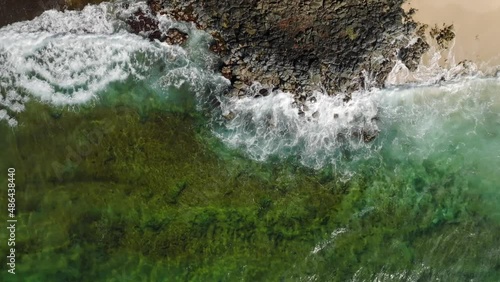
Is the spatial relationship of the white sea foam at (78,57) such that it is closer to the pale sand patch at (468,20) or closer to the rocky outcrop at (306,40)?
the rocky outcrop at (306,40)

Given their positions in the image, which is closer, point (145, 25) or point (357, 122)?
point (145, 25)

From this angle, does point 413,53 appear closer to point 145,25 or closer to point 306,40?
point 306,40

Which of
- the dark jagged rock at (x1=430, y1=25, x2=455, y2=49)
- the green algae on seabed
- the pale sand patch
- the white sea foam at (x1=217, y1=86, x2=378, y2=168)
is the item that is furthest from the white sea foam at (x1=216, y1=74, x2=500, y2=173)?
the dark jagged rock at (x1=430, y1=25, x2=455, y2=49)

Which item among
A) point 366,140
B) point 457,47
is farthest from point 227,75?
point 457,47

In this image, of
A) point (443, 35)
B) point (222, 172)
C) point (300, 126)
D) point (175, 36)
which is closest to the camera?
point (443, 35)

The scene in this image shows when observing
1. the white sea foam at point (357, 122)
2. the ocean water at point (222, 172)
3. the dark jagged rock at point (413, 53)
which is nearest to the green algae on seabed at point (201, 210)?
the ocean water at point (222, 172)

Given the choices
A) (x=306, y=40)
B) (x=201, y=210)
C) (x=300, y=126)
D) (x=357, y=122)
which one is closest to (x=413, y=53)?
(x=357, y=122)

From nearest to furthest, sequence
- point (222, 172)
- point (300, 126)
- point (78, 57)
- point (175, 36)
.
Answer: point (175, 36) → point (78, 57) → point (300, 126) → point (222, 172)
